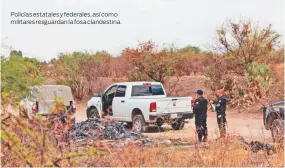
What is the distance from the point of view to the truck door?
1880cm

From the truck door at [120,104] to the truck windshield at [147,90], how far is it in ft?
1.22

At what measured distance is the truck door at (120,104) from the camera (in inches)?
740

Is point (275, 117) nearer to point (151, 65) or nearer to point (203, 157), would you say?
point (203, 157)

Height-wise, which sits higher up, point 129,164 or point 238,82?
point 238,82

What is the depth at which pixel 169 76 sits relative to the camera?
31625 mm

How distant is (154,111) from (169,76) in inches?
554

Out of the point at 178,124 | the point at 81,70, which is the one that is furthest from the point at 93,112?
the point at 81,70

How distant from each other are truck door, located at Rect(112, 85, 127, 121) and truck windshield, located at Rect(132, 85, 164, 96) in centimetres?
37

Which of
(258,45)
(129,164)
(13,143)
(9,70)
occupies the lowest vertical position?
(129,164)

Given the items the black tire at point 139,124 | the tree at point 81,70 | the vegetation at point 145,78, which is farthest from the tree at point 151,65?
the black tire at point 139,124

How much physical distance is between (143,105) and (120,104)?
124 centimetres

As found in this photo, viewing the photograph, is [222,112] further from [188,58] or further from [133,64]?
[188,58]

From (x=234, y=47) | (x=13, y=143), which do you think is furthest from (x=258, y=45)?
(x=13, y=143)

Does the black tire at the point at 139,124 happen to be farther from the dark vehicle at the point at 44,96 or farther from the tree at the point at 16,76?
the tree at the point at 16,76
